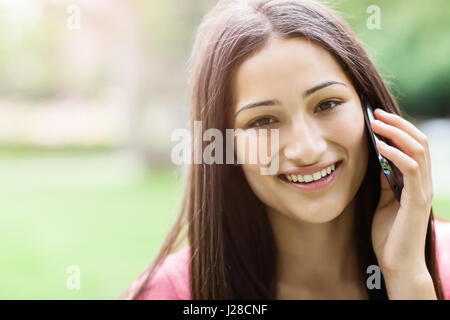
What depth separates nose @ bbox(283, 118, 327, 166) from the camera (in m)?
1.36

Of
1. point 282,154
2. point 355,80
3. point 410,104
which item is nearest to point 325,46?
point 355,80

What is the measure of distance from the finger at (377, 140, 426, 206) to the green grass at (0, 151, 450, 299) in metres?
0.82

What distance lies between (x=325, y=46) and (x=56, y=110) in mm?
14946

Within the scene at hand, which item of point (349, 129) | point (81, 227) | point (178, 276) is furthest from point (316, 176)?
point (81, 227)

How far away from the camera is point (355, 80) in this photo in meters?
1.47

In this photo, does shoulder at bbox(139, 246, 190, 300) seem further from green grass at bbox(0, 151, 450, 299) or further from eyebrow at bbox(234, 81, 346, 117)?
eyebrow at bbox(234, 81, 346, 117)

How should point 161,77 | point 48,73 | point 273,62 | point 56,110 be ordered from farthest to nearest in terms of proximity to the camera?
point 48,73, point 56,110, point 161,77, point 273,62

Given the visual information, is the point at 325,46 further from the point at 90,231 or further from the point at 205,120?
the point at 90,231

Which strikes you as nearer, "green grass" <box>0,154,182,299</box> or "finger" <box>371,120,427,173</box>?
"finger" <box>371,120,427,173</box>

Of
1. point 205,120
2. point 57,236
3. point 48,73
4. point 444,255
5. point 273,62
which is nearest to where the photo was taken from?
point 273,62

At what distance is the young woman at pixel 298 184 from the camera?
4.57 feet

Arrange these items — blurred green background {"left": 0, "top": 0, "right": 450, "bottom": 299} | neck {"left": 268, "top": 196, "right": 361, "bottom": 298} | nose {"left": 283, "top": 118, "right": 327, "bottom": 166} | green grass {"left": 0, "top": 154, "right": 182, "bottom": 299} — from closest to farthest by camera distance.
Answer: nose {"left": 283, "top": 118, "right": 327, "bottom": 166} → neck {"left": 268, "top": 196, "right": 361, "bottom": 298} → green grass {"left": 0, "top": 154, "right": 182, "bottom": 299} → blurred green background {"left": 0, "top": 0, "right": 450, "bottom": 299}

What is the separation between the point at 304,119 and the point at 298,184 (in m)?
0.17

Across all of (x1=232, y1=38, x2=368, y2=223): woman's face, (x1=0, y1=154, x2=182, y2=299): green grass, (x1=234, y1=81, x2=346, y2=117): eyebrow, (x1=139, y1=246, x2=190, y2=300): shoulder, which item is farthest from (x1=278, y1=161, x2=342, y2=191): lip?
(x1=0, y1=154, x2=182, y2=299): green grass
